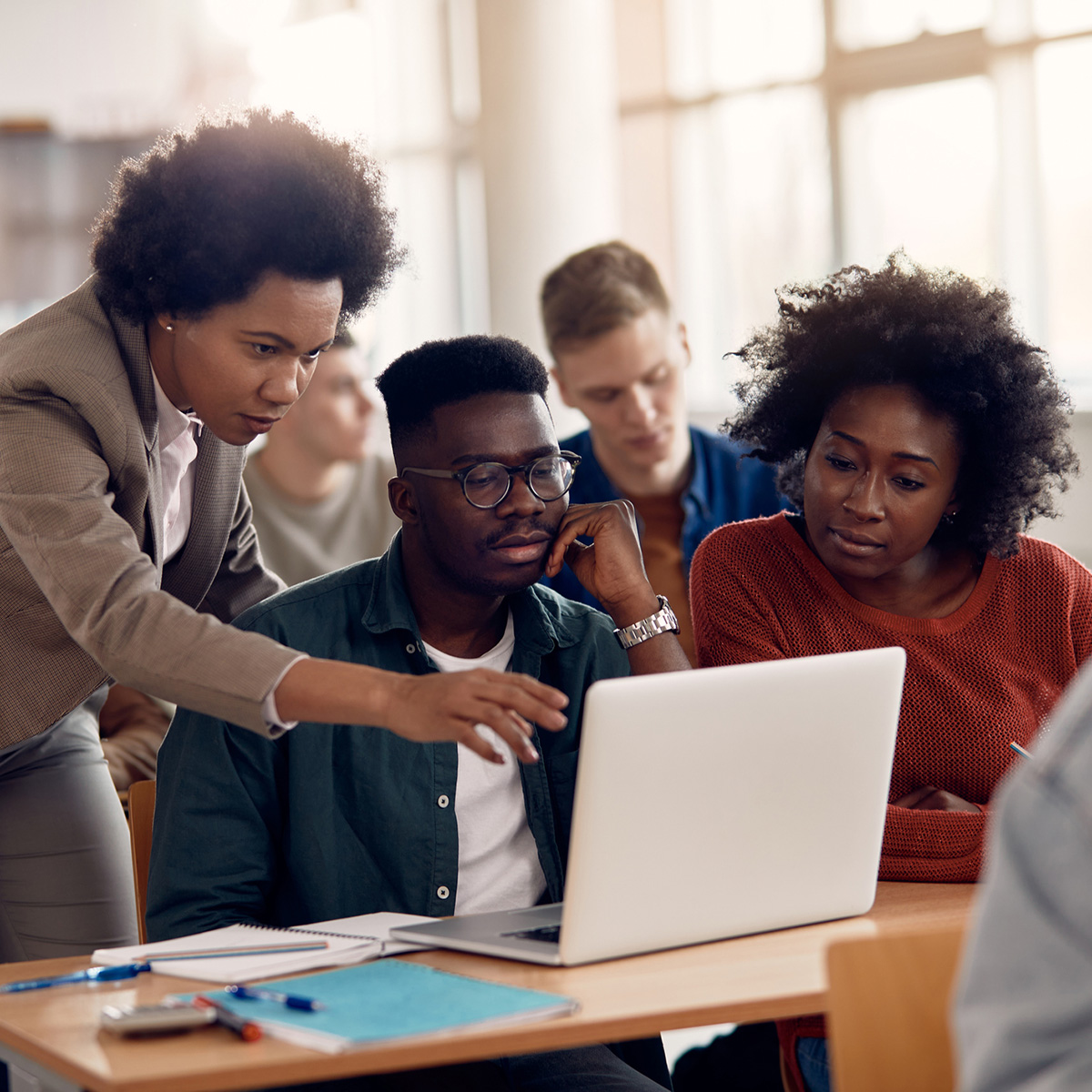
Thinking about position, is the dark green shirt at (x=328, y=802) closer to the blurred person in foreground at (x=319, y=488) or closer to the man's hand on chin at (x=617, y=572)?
the man's hand on chin at (x=617, y=572)

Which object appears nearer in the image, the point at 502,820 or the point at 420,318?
the point at 502,820

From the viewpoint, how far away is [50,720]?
68.1 inches

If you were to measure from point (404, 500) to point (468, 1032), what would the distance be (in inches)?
34.1

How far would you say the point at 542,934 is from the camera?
4.56 ft

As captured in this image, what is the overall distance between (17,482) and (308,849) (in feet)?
1.76

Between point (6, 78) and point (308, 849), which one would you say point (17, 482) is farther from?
point (6, 78)

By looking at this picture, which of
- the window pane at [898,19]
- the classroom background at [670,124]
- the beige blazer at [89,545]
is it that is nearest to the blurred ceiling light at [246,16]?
the classroom background at [670,124]

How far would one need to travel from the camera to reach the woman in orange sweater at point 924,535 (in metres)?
1.91

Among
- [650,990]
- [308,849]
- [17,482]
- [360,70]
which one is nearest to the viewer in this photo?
[650,990]

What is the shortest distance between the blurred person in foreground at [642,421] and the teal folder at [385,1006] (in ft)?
5.98

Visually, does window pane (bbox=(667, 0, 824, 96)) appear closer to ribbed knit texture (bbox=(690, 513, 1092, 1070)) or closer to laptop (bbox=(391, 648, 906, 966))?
ribbed knit texture (bbox=(690, 513, 1092, 1070))

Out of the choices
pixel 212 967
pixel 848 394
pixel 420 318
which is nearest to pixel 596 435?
pixel 848 394

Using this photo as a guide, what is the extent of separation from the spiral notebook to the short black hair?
664 millimetres

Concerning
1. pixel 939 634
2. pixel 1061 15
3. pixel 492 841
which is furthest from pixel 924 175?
pixel 492 841
